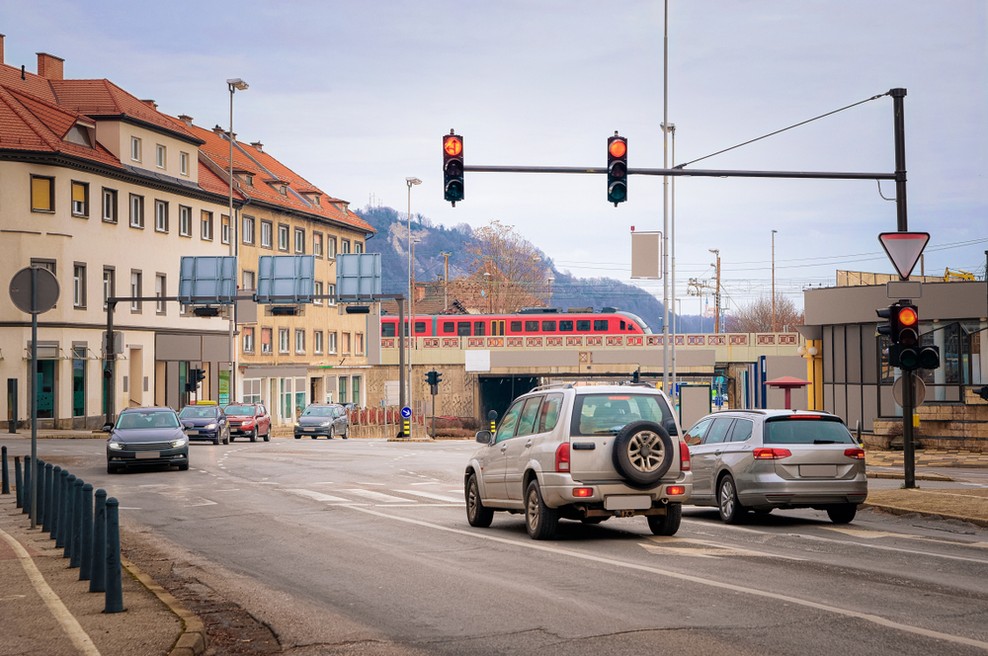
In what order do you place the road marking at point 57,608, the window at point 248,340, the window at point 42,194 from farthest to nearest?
1. the window at point 248,340
2. the window at point 42,194
3. the road marking at point 57,608

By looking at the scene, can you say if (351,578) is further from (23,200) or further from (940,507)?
(23,200)

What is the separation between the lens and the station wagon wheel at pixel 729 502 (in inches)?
663

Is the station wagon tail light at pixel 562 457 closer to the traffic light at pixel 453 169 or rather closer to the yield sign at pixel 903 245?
the traffic light at pixel 453 169

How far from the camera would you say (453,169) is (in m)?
21.7

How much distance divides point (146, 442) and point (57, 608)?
2093cm

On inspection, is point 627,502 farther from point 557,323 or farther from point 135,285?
point 557,323

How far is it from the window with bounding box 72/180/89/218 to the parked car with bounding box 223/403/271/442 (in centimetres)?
1194

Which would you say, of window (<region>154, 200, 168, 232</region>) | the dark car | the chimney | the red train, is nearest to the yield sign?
the dark car

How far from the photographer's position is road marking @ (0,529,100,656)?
7941 mm

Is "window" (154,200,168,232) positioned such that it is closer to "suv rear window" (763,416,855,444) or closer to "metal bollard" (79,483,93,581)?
"suv rear window" (763,416,855,444)

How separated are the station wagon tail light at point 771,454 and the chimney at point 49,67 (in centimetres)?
5940

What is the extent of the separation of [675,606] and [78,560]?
5728 mm

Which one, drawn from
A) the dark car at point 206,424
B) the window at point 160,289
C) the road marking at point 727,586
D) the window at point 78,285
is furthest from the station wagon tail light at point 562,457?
the window at point 160,289

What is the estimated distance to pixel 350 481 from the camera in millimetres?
27297
